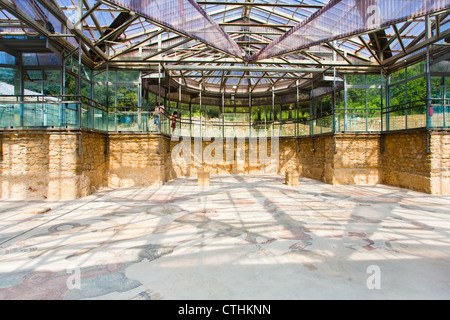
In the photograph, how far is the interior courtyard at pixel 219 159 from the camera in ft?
13.0

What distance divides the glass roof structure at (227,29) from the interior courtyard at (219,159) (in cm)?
7

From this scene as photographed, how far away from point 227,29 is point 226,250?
12.5 m

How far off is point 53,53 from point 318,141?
1371 centimetres

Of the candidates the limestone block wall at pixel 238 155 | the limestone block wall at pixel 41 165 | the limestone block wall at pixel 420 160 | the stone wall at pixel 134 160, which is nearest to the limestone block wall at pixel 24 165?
the limestone block wall at pixel 41 165

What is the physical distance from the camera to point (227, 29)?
556 inches

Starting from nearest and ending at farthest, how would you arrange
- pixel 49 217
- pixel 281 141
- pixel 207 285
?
pixel 207 285 → pixel 49 217 → pixel 281 141

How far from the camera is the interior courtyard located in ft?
13.0

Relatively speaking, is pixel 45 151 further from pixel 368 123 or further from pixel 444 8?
pixel 368 123

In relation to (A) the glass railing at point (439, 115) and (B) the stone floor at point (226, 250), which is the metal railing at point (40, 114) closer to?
(B) the stone floor at point (226, 250)

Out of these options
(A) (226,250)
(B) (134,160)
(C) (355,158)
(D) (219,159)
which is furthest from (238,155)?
(A) (226,250)

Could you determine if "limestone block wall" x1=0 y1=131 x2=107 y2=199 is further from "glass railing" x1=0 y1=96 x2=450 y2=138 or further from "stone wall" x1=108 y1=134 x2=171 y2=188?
"stone wall" x1=108 y1=134 x2=171 y2=188

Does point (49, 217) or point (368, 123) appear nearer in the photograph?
point (49, 217)

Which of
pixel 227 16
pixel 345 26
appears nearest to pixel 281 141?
pixel 227 16

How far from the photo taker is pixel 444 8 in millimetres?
5934
